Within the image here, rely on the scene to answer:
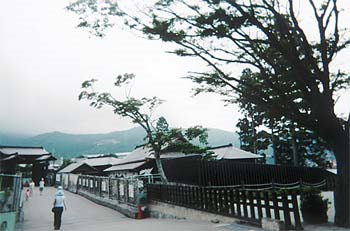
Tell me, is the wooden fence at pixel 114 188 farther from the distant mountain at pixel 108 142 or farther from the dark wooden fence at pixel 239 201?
the distant mountain at pixel 108 142

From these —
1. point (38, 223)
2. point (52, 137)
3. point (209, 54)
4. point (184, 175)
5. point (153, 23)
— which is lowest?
point (38, 223)

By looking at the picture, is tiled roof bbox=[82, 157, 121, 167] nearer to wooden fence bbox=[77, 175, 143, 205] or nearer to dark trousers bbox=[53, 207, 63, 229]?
wooden fence bbox=[77, 175, 143, 205]

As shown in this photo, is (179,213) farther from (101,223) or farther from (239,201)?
(239,201)

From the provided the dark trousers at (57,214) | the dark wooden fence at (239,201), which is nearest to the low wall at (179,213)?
the dark wooden fence at (239,201)

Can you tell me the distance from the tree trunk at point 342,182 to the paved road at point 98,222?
7.80 feet

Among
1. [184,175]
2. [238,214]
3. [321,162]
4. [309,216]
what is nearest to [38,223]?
[184,175]

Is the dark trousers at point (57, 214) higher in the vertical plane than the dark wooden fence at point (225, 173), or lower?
lower

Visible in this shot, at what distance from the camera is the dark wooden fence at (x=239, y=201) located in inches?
314

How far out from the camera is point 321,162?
106ft

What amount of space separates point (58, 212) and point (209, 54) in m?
7.83

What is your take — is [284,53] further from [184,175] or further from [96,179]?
[96,179]

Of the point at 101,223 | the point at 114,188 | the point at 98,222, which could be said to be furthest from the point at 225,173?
the point at 114,188

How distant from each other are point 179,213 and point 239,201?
3808 mm

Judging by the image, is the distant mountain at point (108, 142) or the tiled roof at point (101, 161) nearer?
Result: the tiled roof at point (101, 161)
